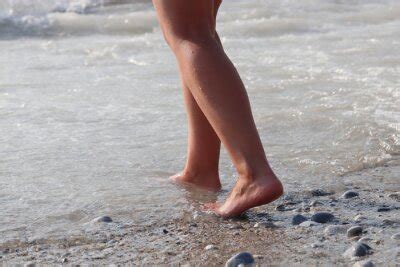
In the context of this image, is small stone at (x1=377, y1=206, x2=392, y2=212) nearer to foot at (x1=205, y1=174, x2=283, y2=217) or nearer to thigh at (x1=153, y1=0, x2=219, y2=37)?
foot at (x1=205, y1=174, x2=283, y2=217)

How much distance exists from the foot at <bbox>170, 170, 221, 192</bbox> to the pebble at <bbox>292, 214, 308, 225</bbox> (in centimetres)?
46

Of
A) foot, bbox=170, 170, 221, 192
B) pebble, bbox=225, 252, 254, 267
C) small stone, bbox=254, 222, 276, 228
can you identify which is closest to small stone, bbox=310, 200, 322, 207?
small stone, bbox=254, 222, 276, 228

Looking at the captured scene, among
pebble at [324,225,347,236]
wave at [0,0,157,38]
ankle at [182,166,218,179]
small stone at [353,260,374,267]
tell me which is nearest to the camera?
small stone at [353,260,374,267]

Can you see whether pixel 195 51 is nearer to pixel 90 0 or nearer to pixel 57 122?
pixel 57 122

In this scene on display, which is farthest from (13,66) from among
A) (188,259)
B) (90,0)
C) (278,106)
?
(90,0)

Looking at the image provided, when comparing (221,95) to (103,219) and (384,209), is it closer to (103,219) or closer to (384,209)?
(103,219)

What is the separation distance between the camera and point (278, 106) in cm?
437

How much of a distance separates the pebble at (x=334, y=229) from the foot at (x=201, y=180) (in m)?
0.60

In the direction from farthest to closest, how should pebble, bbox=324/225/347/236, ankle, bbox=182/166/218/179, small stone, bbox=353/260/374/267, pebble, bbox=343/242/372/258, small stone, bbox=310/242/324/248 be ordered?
ankle, bbox=182/166/218/179 → pebble, bbox=324/225/347/236 → small stone, bbox=310/242/324/248 → pebble, bbox=343/242/372/258 → small stone, bbox=353/260/374/267

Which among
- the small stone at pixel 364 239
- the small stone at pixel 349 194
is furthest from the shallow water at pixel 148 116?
the small stone at pixel 364 239

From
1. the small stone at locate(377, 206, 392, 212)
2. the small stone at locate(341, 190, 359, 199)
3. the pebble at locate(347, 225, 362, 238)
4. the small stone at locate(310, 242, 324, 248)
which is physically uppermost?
the small stone at locate(310, 242, 324, 248)

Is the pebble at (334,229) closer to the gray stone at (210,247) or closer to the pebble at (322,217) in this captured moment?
the pebble at (322,217)

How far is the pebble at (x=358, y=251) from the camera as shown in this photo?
2.41 metres

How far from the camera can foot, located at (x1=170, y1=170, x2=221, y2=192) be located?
10.5 ft
